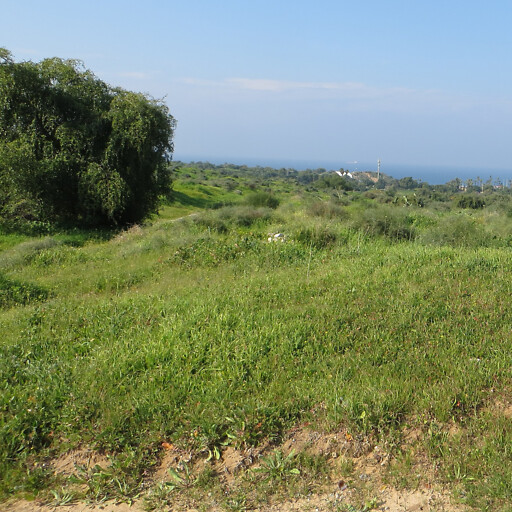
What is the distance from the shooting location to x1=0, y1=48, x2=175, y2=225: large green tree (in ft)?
49.1

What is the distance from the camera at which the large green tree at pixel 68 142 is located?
589 inches

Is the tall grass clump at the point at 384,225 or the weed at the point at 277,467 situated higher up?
the tall grass clump at the point at 384,225

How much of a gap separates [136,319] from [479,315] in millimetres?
4163

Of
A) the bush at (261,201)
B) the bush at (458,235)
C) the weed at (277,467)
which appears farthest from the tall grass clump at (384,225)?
the bush at (261,201)

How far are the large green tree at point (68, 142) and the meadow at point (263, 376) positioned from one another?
24.7ft

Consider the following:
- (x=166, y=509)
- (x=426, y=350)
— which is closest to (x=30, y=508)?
(x=166, y=509)

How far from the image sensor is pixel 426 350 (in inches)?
191

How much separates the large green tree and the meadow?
7533 mm

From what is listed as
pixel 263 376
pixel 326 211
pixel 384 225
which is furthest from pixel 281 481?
pixel 326 211

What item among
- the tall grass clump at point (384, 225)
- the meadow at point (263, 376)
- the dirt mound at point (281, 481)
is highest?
the tall grass clump at point (384, 225)

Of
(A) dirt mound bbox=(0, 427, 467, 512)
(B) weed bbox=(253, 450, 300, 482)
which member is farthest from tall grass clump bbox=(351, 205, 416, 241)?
(B) weed bbox=(253, 450, 300, 482)

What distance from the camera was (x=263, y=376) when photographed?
454cm

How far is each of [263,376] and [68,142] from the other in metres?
13.4

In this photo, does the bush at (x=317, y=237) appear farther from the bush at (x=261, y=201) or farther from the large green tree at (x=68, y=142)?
the bush at (x=261, y=201)
